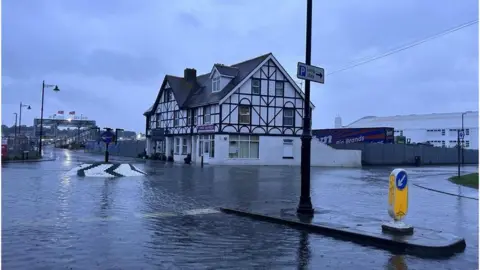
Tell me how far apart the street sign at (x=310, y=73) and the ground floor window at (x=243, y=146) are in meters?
29.7

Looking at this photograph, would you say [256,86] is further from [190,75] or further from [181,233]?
[181,233]

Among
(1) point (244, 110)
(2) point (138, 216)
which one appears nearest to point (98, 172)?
(2) point (138, 216)

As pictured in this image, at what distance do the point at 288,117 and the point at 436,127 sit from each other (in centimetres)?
6671

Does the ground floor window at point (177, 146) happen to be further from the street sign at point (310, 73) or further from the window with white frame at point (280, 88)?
the street sign at point (310, 73)

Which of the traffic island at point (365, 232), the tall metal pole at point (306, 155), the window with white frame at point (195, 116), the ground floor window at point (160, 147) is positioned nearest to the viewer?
the traffic island at point (365, 232)

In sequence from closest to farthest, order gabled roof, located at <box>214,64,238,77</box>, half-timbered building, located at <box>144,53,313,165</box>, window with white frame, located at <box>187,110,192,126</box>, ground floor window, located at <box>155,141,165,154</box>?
half-timbered building, located at <box>144,53,313,165</box> < gabled roof, located at <box>214,64,238,77</box> < window with white frame, located at <box>187,110,192,126</box> < ground floor window, located at <box>155,141,165,154</box>

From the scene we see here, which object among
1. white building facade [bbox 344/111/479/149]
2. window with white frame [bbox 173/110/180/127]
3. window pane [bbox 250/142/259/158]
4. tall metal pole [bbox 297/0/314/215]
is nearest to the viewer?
tall metal pole [bbox 297/0/314/215]

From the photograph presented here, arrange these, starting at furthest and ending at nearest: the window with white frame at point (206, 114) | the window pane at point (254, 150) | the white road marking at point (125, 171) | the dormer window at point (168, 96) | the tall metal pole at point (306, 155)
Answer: the dormer window at point (168, 96), the window with white frame at point (206, 114), the window pane at point (254, 150), the white road marking at point (125, 171), the tall metal pole at point (306, 155)

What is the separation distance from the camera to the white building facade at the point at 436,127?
8947 centimetres

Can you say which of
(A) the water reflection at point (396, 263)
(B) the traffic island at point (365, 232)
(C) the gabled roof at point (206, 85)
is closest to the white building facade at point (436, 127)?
(C) the gabled roof at point (206, 85)

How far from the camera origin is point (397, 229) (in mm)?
8273

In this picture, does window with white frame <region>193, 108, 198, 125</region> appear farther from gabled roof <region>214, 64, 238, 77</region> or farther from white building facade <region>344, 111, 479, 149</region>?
white building facade <region>344, 111, 479, 149</region>

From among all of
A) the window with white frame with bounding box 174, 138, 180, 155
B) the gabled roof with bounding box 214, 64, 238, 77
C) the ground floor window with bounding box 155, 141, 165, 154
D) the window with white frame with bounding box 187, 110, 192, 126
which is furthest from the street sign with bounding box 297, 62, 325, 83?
the ground floor window with bounding box 155, 141, 165, 154

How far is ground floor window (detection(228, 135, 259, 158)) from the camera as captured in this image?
40.8m
